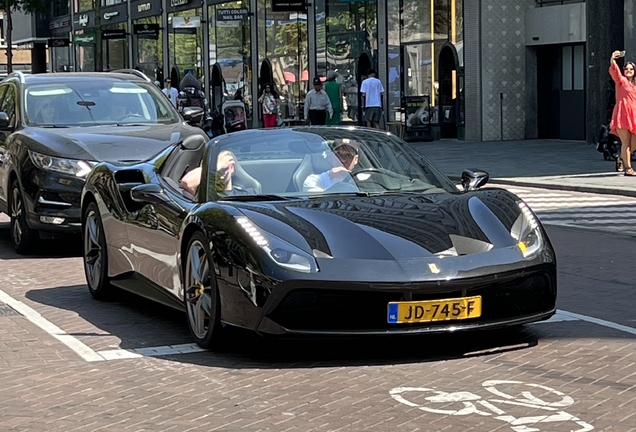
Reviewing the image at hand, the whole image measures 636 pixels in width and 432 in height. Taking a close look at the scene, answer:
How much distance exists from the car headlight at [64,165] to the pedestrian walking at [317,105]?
55.6 feet

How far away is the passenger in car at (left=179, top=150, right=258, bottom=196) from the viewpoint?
7.47m

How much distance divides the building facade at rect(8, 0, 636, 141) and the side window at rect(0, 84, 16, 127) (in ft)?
44.4

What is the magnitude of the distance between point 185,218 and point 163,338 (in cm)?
78

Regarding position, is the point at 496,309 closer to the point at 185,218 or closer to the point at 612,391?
the point at 612,391

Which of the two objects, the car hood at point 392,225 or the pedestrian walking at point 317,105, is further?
the pedestrian walking at point 317,105

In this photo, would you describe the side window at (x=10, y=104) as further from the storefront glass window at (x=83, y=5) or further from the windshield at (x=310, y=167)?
the storefront glass window at (x=83, y=5)

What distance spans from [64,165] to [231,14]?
3222cm

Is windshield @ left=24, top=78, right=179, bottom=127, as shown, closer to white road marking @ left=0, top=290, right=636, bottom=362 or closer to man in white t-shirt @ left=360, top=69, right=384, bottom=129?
white road marking @ left=0, top=290, right=636, bottom=362

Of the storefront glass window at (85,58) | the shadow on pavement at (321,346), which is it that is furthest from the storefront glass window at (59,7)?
the shadow on pavement at (321,346)

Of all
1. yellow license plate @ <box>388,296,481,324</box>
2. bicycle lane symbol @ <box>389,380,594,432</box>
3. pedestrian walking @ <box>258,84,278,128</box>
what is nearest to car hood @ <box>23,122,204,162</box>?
yellow license plate @ <box>388,296,481,324</box>

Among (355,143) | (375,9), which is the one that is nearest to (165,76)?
(375,9)

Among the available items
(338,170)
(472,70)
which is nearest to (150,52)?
(472,70)

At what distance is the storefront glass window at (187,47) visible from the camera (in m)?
50.7

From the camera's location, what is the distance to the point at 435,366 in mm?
6508
